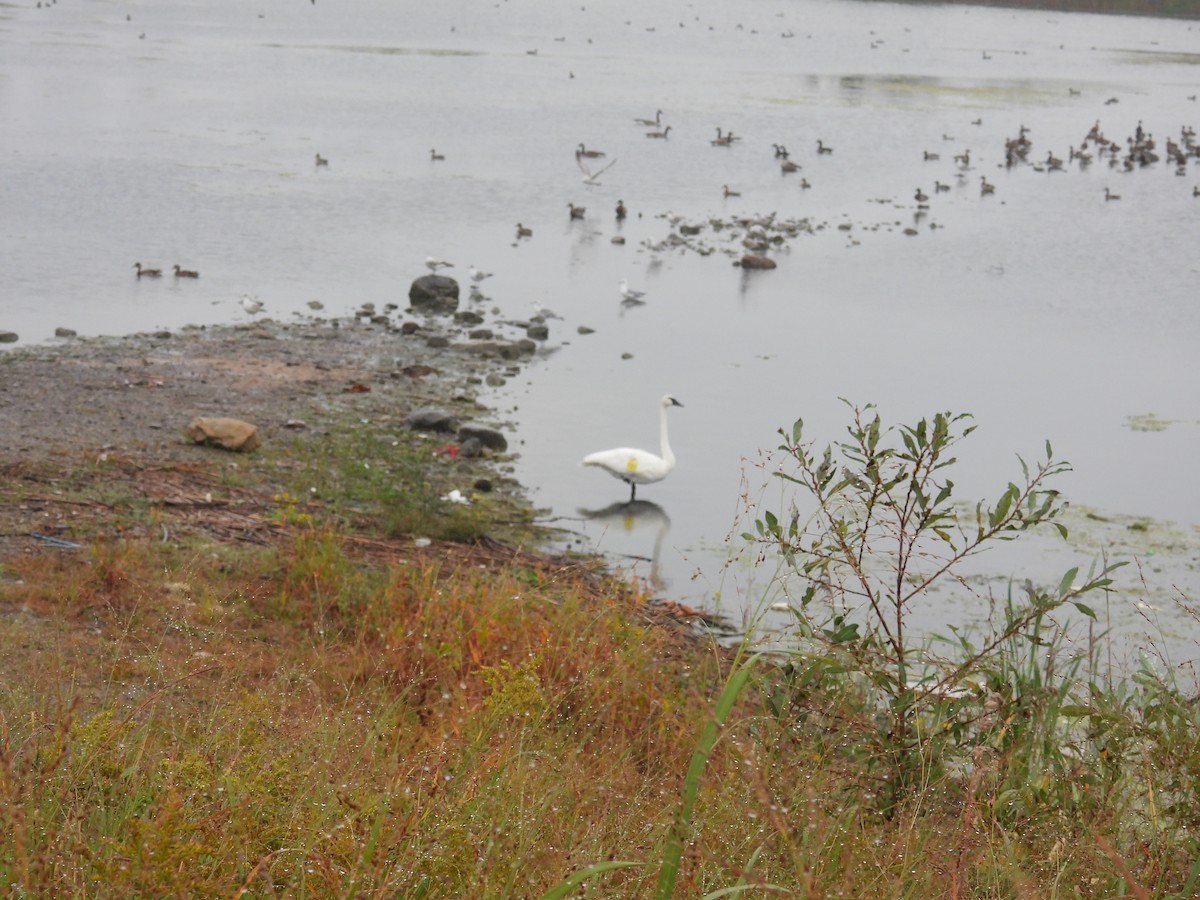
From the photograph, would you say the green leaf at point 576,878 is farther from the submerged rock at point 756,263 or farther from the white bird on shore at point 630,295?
the submerged rock at point 756,263

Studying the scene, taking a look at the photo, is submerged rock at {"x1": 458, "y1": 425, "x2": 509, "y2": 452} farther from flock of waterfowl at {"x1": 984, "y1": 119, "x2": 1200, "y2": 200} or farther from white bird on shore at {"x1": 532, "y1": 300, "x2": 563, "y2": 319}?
flock of waterfowl at {"x1": 984, "y1": 119, "x2": 1200, "y2": 200}

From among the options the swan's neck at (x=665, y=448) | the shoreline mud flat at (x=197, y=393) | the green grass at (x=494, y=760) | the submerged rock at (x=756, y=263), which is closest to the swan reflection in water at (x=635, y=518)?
the swan's neck at (x=665, y=448)

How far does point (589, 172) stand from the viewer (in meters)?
25.0

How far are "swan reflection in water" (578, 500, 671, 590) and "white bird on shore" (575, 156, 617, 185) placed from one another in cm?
1511

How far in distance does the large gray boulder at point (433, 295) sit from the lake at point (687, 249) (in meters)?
0.28

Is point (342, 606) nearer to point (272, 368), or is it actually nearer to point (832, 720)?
point (832, 720)

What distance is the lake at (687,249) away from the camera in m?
10.4

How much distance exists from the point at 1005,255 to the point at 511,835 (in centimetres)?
1865

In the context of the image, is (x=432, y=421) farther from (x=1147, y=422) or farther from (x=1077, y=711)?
(x=1077, y=711)

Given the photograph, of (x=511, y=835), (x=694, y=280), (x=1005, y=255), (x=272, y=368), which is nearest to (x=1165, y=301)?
(x=1005, y=255)

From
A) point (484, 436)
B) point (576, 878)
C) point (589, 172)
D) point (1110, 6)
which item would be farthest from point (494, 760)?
point (1110, 6)

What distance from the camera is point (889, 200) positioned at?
23.9 metres

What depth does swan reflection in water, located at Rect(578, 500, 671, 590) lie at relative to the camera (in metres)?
9.20

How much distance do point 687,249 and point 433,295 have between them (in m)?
5.54
